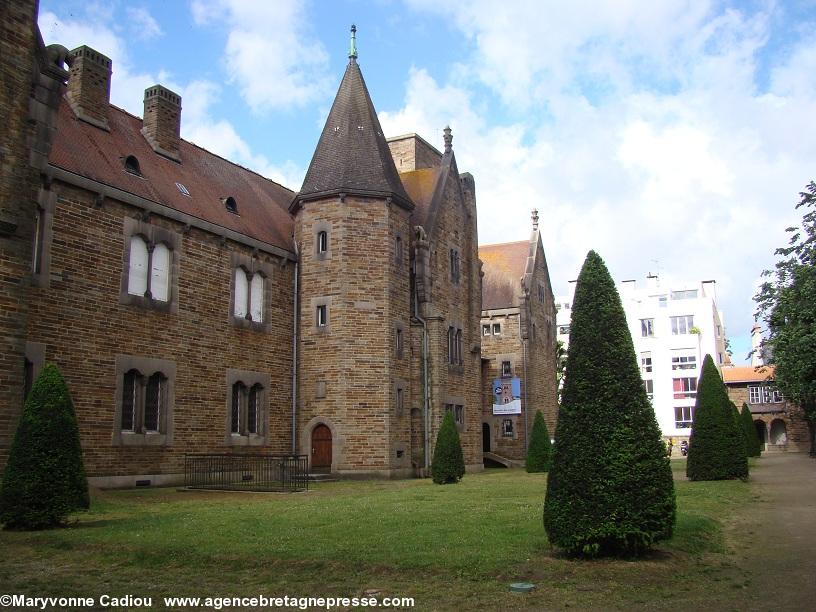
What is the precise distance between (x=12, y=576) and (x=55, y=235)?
13.1 m

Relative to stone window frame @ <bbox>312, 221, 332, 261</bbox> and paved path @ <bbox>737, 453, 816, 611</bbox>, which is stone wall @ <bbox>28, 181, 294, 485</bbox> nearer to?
stone window frame @ <bbox>312, 221, 332, 261</bbox>

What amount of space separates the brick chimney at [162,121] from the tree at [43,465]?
16009 millimetres

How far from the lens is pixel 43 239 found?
20.2m

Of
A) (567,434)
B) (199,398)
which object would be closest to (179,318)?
(199,398)

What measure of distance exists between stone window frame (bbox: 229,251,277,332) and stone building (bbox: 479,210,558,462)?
21.1 meters

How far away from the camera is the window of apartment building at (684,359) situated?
232 feet

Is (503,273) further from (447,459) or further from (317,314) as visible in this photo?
(447,459)

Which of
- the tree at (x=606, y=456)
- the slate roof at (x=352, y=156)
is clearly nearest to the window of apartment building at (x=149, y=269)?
the slate roof at (x=352, y=156)

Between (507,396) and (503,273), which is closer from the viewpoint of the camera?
(507,396)

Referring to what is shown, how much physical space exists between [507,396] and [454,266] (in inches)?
531

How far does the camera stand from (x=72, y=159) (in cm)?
2181

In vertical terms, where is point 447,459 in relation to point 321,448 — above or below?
below

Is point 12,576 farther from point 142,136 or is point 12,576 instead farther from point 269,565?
point 142,136

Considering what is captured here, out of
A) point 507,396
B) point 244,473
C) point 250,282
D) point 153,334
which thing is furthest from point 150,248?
point 507,396
